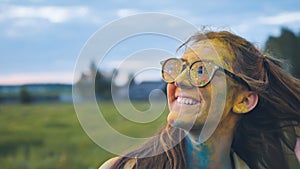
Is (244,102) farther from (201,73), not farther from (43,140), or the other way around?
(43,140)

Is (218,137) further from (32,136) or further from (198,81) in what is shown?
(32,136)

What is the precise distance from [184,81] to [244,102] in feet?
0.71

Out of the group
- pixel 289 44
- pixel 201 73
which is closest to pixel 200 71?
pixel 201 73

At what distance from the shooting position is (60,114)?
8.45 ft

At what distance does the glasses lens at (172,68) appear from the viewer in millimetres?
1353

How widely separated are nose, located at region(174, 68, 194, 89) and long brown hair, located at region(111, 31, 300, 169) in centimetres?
10

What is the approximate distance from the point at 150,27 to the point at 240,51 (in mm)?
278

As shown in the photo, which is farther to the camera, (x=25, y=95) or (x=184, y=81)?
(x=25, y=95)

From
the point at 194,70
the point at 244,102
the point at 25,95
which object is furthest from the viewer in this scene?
the point at 25,95

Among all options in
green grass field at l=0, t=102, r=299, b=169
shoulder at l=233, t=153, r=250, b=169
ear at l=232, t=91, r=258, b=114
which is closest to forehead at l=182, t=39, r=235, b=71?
ear at l=232, t=91, r=258, b=114

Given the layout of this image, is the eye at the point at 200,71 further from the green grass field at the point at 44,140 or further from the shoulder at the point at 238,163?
the green grass field at the point at 44,140

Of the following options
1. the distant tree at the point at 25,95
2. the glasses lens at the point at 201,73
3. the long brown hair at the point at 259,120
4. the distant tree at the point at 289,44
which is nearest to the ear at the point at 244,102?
the long brown hair at the point at 259,120

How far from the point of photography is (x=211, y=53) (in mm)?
1375

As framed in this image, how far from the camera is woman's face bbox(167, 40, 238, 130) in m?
1.33
